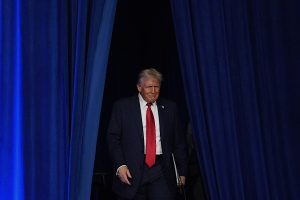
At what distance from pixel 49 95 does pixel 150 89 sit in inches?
37.0

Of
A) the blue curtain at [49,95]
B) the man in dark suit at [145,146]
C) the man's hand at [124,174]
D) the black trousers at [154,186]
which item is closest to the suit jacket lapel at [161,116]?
the man in dark suit at [145,146]

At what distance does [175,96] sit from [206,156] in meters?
2.56

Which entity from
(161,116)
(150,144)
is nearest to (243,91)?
(161,116)

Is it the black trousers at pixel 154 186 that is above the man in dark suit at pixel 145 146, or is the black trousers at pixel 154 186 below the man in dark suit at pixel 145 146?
below

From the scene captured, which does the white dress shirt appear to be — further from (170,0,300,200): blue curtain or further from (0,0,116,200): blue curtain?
(0,0,116,200): blue curtain

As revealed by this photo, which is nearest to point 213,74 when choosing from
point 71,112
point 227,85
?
point 227,85

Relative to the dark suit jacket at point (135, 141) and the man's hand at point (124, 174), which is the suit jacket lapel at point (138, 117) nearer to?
the dark suit jacket at point (135, 141)

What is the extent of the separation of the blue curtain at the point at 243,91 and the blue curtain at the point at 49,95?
0.70m

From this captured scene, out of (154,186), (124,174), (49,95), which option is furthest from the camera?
(154,186)

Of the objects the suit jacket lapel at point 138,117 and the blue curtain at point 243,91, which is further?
the suit jacket lapel at point 138,117

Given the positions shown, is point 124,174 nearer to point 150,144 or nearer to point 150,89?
point 150,144

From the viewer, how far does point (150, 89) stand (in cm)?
380

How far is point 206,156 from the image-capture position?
3.33m

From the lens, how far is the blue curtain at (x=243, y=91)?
3.38m
